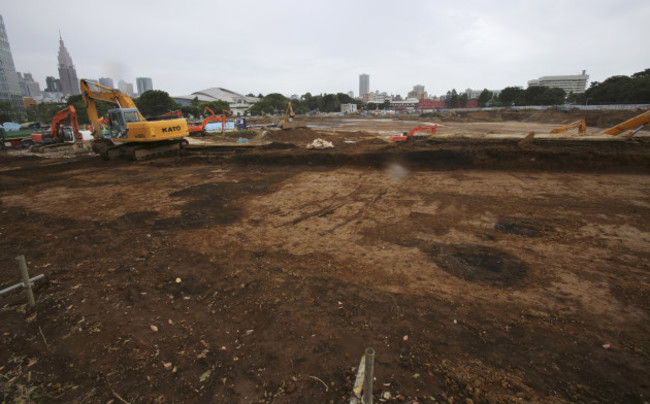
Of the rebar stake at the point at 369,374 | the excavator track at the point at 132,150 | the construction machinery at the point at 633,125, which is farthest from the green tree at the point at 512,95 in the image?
the rebar stake at the point at 369,374

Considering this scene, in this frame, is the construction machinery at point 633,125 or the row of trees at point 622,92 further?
the row of trees at point 622,92

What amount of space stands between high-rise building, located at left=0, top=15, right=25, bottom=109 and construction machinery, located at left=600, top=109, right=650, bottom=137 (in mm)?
121651

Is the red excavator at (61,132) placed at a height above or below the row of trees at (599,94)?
below

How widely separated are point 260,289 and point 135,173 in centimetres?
1236

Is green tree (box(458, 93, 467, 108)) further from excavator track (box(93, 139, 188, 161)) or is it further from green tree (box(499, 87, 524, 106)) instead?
excavator track (box(93, 139, 188, 161))

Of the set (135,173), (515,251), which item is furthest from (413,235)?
(135,173)

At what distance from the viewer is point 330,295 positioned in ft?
15.1

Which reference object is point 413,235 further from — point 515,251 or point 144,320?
point 144,320

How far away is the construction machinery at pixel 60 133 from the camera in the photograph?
19188mm

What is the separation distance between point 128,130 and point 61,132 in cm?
1020

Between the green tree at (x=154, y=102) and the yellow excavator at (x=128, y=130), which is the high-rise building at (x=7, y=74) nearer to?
the green tree at (x=154, y=102)

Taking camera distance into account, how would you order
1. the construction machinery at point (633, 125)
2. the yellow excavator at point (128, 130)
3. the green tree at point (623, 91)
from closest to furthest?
the construction machinery at point (633, 125), the yellow excavator at point (128, 130), the green tree at point (623, 91)

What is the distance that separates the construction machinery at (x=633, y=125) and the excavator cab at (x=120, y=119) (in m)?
24.3

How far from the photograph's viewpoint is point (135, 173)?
13.9m
